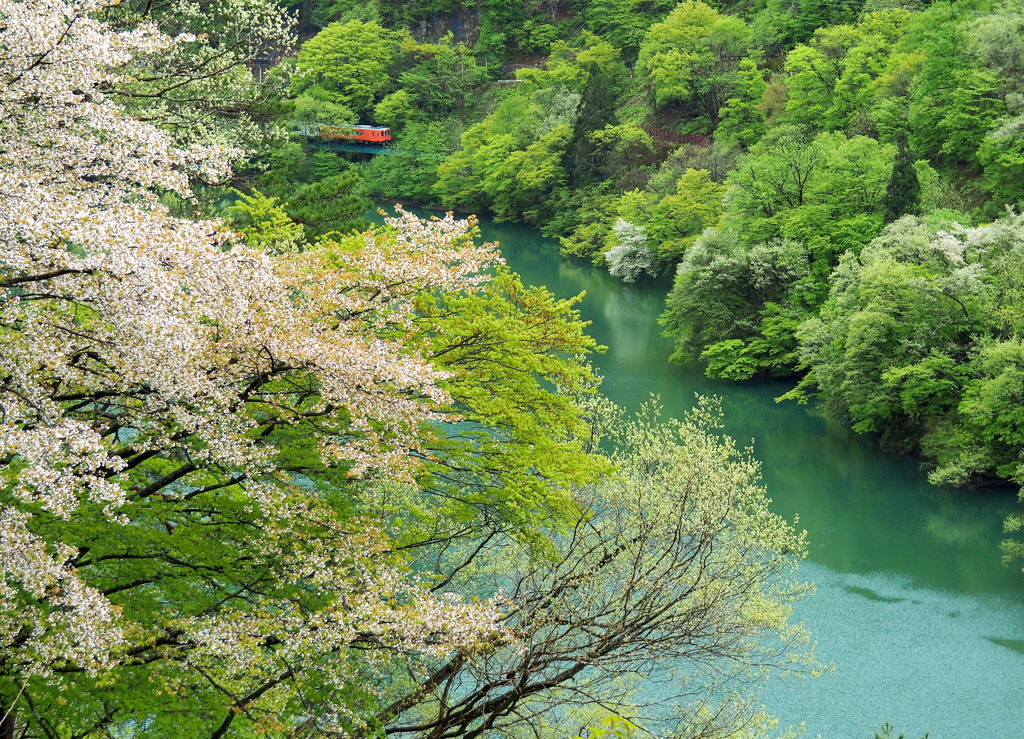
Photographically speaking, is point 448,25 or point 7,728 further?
point 448,25

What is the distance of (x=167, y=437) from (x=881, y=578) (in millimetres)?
14362

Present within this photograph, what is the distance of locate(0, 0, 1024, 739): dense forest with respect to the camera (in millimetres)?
4855

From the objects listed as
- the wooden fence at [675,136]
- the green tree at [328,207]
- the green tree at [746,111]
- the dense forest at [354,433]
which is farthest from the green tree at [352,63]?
the green tree at [328,207]

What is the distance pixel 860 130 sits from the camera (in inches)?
1206

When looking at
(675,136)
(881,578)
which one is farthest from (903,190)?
(675,136)

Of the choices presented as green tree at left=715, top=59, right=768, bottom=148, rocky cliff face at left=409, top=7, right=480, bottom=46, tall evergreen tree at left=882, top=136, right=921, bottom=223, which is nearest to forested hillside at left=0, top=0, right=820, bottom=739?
tall evergreen tree at left=882, top=136, right=921, bottom=223

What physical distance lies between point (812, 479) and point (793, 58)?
815 inches

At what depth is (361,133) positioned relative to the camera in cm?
5275

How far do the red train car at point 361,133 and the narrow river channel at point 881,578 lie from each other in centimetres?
2994

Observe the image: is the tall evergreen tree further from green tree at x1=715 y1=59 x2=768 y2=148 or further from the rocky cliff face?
the rocky cliff face

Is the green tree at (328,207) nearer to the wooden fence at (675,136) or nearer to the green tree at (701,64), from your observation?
the wooden fence at (675,136)

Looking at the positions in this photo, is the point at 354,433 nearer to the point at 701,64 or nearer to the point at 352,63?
the point at 701,64

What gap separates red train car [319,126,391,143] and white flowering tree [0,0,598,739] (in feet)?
155

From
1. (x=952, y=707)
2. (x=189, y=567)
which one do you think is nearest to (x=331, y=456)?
(x=189, y=567)
